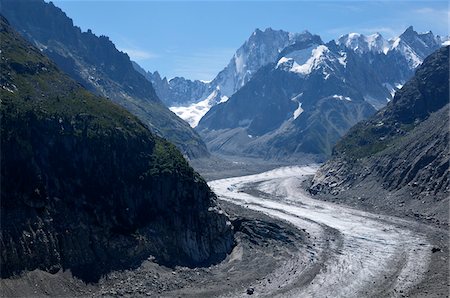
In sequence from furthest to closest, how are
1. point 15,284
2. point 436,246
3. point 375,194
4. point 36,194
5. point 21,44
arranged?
point 375,194
point 21,44
point 436,246
point 36,194
point 15,284

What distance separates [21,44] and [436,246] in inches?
4915

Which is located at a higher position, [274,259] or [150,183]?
[150,183]

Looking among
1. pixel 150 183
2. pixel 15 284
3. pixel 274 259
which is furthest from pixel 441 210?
pixel 15 284

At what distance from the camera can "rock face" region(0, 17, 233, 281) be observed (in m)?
91.5

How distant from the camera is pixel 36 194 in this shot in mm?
94625


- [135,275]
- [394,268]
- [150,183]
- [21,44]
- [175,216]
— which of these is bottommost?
[394,268]

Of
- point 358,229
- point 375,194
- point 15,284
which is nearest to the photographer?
point 15,284

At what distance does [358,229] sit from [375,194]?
1867 inches

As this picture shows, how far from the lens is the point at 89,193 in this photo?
10350 cm

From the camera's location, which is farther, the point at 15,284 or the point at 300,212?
the point at 300,212

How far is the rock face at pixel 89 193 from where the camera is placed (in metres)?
91.5

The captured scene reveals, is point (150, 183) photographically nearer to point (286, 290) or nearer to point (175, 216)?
point (175, 216)

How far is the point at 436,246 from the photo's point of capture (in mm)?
124438

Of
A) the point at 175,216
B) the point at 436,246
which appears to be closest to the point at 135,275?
the point at 175,216
